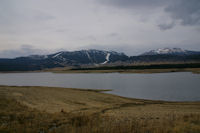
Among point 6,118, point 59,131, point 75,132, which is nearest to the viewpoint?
point 75,132

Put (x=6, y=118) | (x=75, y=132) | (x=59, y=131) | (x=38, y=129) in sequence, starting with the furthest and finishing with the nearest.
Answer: (x=6, y=118), (x=38, y=129), (x=59, y=131), (x=75, y=132)

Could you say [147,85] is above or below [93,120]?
below

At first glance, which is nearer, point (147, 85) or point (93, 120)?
point (93, 120)

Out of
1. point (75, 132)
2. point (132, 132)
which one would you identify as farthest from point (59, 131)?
point (132, 132)

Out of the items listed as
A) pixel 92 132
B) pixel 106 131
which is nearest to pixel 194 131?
pixel 106 131

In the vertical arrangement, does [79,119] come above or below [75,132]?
below

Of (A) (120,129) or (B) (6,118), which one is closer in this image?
(A) (120,129)

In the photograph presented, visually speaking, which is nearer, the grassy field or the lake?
the grassy field

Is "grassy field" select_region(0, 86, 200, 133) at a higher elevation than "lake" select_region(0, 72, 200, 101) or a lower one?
higher

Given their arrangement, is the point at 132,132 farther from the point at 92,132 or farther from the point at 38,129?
the point at 38,129

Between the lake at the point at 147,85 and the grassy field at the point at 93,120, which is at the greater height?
the grassy field at the point at 93,120

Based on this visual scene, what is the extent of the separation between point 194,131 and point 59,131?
569cm

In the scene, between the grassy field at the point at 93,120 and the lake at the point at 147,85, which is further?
the lake at the point at 147,85

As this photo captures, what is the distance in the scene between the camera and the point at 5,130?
263 inches
